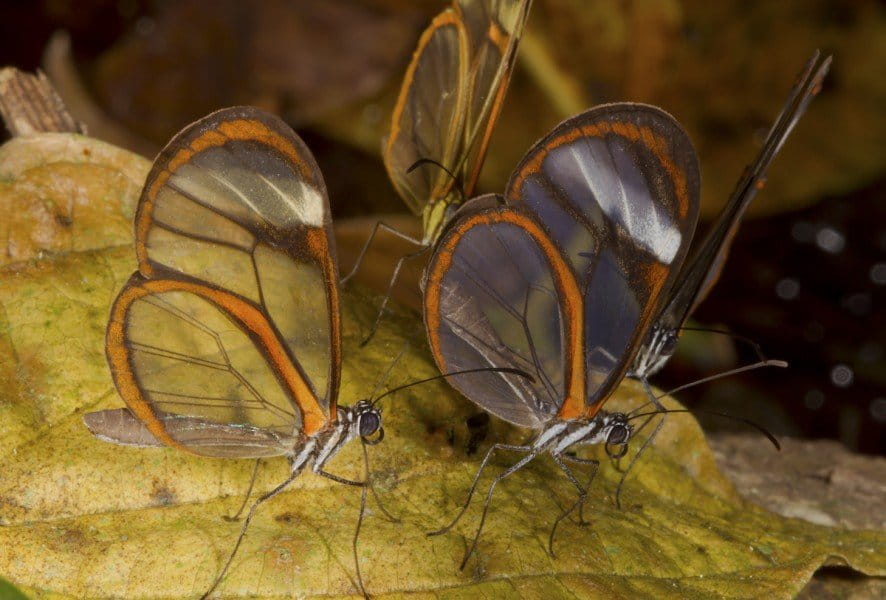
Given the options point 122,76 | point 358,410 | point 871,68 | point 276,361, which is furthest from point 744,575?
point 122,76

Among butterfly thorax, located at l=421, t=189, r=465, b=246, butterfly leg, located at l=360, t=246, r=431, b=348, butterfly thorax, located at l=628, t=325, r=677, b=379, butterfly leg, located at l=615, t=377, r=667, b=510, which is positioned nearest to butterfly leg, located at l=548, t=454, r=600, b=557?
butterfly leg, located at l=615, t=377, r=667, b=510

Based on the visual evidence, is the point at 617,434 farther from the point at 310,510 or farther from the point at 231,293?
the point at 231,293

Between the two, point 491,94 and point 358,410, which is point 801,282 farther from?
point 358,410

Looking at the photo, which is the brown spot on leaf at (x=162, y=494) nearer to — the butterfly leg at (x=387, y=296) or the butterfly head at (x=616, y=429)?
the butterfly leg at (x=387, y=296)

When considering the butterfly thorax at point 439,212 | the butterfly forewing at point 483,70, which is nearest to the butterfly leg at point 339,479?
the butterfly thorax at point 439,212

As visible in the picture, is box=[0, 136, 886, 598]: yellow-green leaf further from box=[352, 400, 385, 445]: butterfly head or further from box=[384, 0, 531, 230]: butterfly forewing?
box=[384, 0, 531, 230]: butterfly forewing

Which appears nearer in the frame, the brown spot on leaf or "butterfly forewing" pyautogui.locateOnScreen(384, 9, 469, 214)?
the brown spot on leaf
